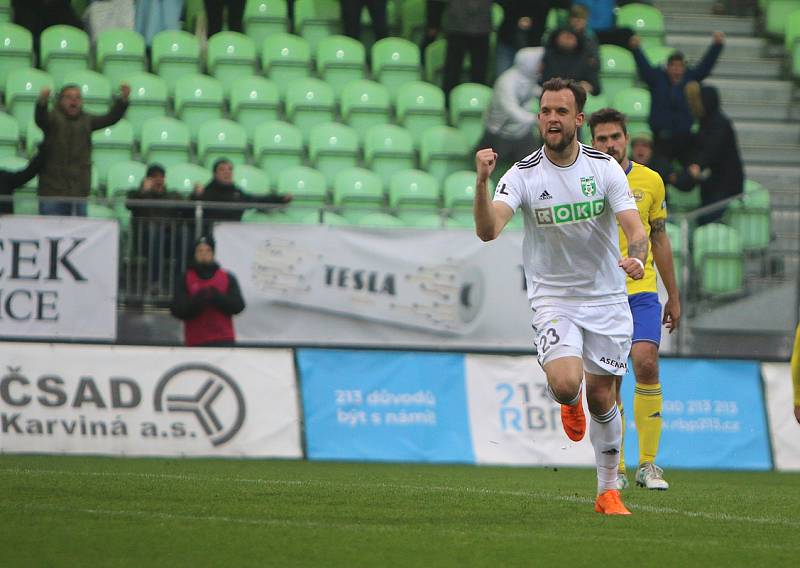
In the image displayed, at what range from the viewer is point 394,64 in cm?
1967

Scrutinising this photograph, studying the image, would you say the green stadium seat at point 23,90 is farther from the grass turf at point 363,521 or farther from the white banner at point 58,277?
the grass turf at point 363,521

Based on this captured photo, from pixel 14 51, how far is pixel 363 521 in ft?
41.5

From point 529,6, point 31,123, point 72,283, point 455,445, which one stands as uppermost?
point 529,6

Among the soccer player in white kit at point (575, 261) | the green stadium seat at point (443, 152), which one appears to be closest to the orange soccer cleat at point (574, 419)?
the soccer player in white kit at point (575, 261)

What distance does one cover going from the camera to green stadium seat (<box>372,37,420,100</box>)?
19.6 metres

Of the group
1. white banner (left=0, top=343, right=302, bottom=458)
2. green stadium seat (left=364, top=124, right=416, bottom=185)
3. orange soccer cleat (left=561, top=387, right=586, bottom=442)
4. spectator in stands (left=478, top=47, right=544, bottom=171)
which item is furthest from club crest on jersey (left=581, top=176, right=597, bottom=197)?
green stadium seat (left=364, top=124, right=416, bottom=185)

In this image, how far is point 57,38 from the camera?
750 inches

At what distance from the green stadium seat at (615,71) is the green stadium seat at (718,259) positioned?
4.22 m

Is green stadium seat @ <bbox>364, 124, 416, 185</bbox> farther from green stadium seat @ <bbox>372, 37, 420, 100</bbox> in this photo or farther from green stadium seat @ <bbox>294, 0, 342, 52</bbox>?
green stadium seat @ <bbox>294, 0, 342, 52</bbox>

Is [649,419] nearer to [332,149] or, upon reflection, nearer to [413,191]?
[413,191]

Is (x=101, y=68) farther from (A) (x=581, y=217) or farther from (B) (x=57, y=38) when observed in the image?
(A) (x=581, y=217)

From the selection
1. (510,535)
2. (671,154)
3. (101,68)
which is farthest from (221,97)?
(510,535)

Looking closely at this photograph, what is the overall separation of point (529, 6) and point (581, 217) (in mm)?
11782

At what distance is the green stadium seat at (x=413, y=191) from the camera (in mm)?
17281
